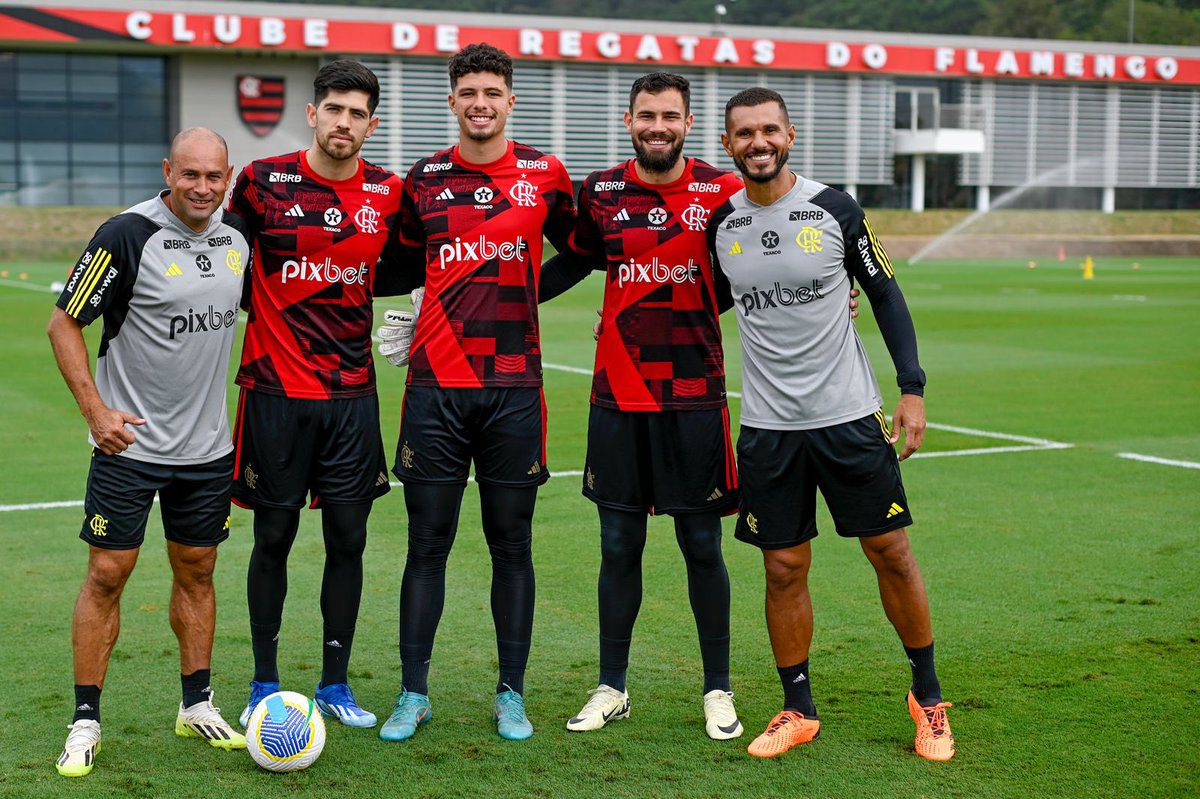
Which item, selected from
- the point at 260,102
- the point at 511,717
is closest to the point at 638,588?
the point at 511,717

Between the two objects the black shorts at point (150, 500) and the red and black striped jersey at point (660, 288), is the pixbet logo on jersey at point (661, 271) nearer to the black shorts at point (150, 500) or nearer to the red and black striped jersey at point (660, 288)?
the red and black striped jersey at point (660, 288)

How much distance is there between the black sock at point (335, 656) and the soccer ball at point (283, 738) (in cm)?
58

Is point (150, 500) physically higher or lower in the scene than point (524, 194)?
lower

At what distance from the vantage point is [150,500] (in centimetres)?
495

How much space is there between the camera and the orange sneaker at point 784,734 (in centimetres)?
488

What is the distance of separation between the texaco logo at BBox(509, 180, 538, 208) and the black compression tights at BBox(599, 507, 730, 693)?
3.93 feet

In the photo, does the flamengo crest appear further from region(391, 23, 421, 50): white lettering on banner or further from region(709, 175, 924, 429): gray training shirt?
region(709, 175, 924, 429): gray training shirt

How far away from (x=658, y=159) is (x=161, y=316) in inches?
73.2

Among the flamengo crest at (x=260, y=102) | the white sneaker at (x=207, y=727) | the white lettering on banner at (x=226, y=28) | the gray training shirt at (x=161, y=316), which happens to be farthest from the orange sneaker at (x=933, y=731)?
the flamengo crest at (x=260, y=102)

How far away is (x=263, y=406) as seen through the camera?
5.18 meters

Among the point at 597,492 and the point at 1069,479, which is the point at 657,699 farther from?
the point at 1069,479

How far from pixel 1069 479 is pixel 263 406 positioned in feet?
21.2

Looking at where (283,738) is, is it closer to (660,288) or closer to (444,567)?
(444,567)

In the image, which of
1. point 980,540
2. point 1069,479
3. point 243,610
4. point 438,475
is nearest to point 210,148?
point 438,475
